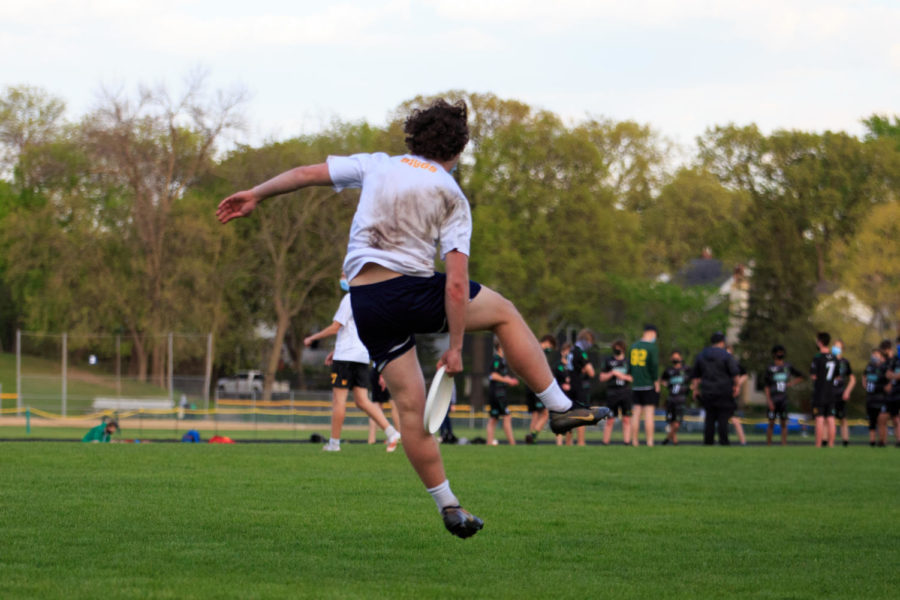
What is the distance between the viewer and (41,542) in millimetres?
6367

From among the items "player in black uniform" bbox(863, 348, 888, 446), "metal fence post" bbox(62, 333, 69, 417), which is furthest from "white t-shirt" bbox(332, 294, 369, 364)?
"metal fence post" bbox(62, 333, 69, 417)

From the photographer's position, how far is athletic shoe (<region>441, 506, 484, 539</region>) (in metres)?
6.23

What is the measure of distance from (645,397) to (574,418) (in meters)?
16.7

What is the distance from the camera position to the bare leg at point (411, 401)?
6.32 meters

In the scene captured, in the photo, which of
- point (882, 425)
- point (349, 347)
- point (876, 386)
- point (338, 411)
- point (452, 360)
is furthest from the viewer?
point (882, 425)

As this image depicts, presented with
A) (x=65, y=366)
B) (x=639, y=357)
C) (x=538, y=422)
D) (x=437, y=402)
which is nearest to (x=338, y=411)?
(x=538, y=422)

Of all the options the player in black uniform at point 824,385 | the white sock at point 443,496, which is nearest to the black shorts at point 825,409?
the player in black uniform at point 824,385

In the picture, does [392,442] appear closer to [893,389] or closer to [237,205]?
[237,205]

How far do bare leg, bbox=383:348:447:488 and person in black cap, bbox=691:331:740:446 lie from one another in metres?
17.7

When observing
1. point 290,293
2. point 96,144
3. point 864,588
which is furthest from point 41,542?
point 290,293

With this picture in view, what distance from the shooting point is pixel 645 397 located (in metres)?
23.0

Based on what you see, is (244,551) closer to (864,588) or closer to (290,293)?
(864,588)

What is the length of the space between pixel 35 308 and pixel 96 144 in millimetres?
6853

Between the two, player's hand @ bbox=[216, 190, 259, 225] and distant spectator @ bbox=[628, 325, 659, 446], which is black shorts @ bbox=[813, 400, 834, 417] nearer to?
distant spectator @ bbox=[628, 325, 659, 446]
